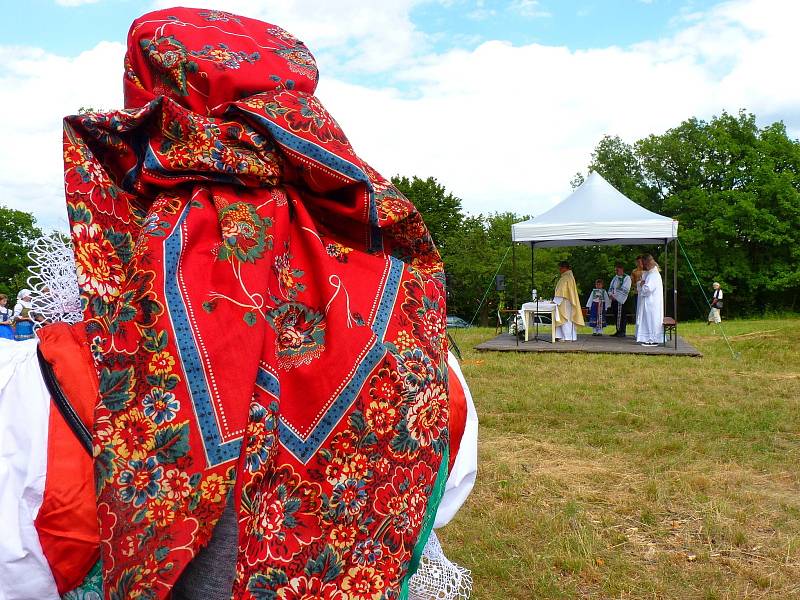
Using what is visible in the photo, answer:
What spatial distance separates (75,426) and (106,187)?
406 millimetres

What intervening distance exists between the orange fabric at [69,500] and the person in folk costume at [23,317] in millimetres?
304

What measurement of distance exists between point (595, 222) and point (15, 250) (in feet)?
29.2

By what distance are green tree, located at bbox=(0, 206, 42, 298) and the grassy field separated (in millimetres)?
2261

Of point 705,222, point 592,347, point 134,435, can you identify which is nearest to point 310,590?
point 134,435

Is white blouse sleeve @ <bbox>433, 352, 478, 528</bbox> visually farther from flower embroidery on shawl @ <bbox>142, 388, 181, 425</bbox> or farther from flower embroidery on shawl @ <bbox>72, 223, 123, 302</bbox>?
flower embroidery on shawl @ <bbox>72, 223, 123, 302</bbox>

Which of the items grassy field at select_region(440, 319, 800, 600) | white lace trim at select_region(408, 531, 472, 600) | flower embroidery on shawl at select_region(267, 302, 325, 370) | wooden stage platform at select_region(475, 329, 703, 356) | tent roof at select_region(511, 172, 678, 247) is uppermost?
tent roof at select_region(511, 172, 678, 247)

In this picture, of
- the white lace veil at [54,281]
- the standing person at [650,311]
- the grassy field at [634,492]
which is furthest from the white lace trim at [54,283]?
the standing person at [650,311]

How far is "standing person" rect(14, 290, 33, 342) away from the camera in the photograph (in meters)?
1.29

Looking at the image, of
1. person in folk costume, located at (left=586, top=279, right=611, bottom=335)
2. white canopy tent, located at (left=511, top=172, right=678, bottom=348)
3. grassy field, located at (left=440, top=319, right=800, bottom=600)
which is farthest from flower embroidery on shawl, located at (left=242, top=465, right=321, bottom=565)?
person in folk costume, located at (left=586, top=279, right=611, bottom=335)

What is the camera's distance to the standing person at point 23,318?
50.8 inches

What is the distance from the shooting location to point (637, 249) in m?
→ 33.5

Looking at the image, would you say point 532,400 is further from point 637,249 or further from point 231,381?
point 637,249

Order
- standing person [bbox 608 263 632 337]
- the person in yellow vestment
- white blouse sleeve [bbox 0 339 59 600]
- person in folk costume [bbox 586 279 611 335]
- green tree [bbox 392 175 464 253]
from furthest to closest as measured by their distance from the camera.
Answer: green tree [bbox 392 175 464 253]
person in folk costume [bbox 586 279 611 335]
standing person [bbox 608 263 632 337]
the person in yellow vestment
white blouse sleeve [bbox 0 339 59 600]

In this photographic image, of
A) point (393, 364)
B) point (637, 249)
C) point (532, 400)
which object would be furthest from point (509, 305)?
point (393, 364)
